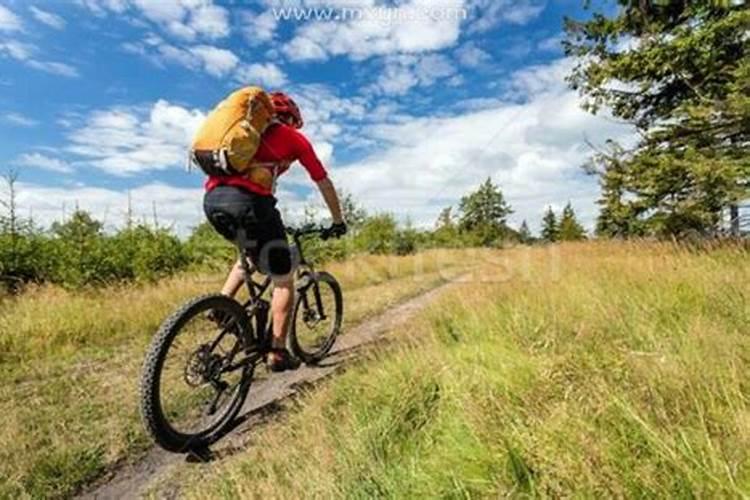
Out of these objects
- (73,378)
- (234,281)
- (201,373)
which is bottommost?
(73,378)

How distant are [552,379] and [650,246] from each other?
7587 millimetres

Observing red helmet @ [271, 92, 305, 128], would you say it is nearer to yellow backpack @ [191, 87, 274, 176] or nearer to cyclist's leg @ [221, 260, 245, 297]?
yellow backpack @ [191, 87, 274, 176]

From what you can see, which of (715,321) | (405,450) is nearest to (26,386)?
(405,450)

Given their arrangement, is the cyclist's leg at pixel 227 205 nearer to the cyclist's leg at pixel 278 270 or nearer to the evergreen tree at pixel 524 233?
the cyclist's leg at pixel 278 270

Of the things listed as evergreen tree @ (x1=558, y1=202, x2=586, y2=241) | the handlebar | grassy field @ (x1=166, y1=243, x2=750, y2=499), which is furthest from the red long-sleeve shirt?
evergreen tree @ (x1=558, y1=202, x2=586, y2=241)

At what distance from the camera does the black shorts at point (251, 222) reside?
3.31 m

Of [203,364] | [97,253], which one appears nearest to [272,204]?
[203,364]

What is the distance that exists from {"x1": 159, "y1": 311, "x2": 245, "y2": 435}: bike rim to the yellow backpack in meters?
0.95

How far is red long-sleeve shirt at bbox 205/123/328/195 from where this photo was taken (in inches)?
131

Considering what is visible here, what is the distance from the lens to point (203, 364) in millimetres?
3219

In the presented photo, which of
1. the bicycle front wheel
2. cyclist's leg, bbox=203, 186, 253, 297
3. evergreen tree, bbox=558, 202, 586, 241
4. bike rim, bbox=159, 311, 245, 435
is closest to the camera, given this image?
bike rim, bbox=159, 311, 245, 435

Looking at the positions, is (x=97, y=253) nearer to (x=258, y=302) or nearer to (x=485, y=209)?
(x=258, y=302)

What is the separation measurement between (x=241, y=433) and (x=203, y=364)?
508mm

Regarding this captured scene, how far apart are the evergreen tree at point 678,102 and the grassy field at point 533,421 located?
6.97 metres
